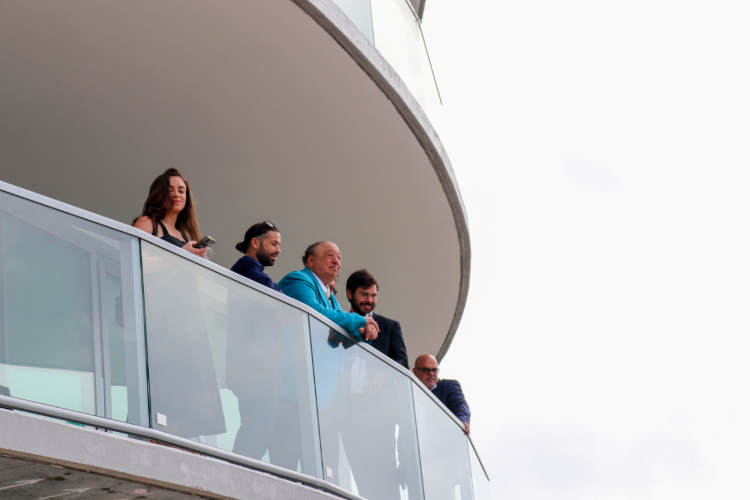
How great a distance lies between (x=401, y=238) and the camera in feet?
27.8

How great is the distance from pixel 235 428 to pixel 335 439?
0.76 meters

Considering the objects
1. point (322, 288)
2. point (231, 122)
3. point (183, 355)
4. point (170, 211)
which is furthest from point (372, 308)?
point (231, 122)

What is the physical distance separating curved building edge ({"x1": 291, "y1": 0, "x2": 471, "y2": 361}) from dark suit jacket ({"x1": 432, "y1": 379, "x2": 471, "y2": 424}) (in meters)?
1.87

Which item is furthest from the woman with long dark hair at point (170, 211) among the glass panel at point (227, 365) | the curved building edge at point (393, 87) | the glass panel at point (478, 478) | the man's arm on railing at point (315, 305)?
the glass panel at point (478, 478)

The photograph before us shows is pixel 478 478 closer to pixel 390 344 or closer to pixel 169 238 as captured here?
pixel 390 344

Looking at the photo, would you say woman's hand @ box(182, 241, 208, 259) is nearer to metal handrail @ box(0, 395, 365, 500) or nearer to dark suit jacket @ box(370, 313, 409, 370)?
metal handrail @ box(0, 395, 365, 500)

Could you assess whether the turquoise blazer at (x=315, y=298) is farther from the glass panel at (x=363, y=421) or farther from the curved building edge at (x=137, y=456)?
the curved building edge at (x=137, y=456)

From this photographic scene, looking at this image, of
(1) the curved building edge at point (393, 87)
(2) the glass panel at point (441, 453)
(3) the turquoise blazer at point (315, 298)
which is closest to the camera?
(3) the turquoise blazer at point (315, 298)

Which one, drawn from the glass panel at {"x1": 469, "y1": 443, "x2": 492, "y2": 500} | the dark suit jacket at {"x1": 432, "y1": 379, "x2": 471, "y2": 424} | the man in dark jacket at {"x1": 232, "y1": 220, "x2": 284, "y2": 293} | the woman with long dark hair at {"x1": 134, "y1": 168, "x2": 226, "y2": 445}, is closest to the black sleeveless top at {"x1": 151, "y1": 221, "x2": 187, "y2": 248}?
the man in dark jacket at {"x1": 232, "y1": 220, "x2": 284, "y2": 293}

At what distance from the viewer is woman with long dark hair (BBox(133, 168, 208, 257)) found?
4.46 m

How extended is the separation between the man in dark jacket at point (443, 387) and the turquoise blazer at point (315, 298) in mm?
1763

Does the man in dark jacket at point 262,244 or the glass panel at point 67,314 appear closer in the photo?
the glass panel at point 67,314

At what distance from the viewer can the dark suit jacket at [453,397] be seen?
6.64 meters

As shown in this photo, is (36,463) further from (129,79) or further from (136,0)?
(129,79)
